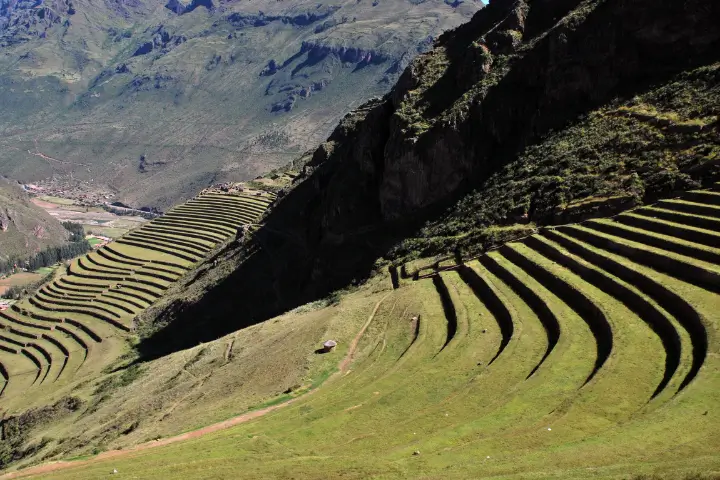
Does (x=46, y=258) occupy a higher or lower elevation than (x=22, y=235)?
higher

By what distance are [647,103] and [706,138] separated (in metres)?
8.89

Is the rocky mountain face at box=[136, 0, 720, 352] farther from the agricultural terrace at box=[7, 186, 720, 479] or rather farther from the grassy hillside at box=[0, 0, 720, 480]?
the agricultural terrace at box=[7, 186, 720, 479]

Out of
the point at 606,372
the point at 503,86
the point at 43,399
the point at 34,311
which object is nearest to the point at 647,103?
the point at 503,86

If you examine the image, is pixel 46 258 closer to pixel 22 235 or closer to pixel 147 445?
pixel 22 235

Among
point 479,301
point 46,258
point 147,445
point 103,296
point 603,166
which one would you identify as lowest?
point 46,258

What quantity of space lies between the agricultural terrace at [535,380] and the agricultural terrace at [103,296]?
1763 inches

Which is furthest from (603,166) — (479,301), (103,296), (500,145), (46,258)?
(46,258)

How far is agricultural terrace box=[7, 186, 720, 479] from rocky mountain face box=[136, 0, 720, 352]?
24.4ft

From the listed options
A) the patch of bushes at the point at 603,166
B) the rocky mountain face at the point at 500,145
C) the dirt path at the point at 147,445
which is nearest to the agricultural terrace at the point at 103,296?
the rocky mountain face at the point at 500,145

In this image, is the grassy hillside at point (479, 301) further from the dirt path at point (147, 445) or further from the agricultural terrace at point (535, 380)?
the dirt path at point (147, 445)

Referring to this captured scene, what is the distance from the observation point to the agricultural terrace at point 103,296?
71.0 meters

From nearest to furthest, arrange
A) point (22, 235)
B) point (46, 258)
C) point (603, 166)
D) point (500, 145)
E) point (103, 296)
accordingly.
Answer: point (603, 166) < point (500, 145) < point (103, 296) < point (46, 258) < point (22, 235)

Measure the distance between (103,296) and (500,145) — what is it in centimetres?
5746

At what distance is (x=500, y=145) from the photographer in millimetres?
58625
